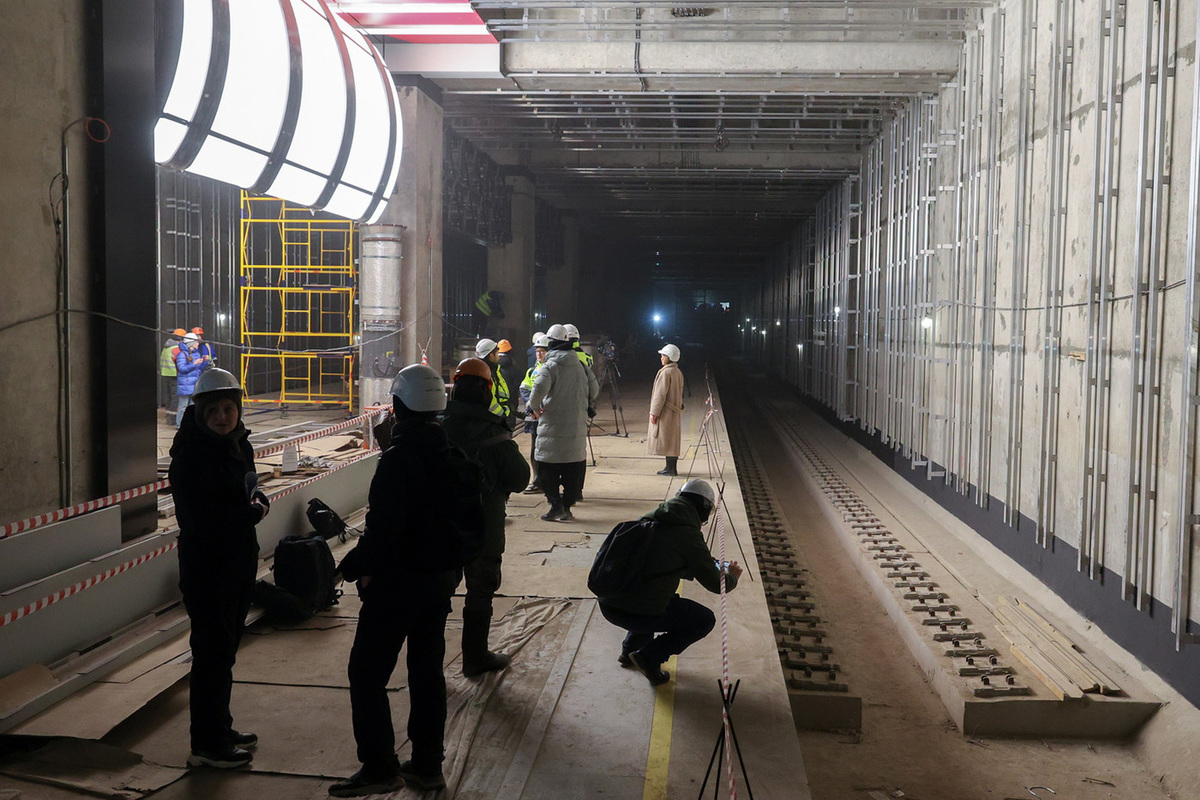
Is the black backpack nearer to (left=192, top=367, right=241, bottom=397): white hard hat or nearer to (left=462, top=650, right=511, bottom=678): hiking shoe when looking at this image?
A: (left=462, top=650, right=511, bottom=678): hiking shoe

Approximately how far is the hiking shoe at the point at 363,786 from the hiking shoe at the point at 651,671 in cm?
179

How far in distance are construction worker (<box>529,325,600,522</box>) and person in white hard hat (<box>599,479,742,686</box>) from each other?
13.4 ft

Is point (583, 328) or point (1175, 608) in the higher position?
point (583, 328)

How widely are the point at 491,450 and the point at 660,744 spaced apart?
5.86 ft

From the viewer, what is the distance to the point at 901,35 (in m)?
12.6

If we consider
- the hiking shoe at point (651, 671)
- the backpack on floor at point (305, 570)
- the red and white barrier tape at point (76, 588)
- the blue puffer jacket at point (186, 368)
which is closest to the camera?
the red and white barrier tape at point (76, 588)

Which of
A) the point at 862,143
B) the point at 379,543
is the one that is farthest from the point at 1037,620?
the point at 862,143

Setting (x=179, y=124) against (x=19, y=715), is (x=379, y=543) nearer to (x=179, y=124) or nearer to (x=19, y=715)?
(x=19, y=715)

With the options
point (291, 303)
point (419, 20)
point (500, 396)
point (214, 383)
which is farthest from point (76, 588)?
point (291, 303)

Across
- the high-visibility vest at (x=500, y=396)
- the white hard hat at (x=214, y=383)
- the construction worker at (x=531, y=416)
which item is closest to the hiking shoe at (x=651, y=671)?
the white hard hat at (x=214, y=383)

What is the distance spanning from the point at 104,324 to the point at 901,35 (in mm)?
10686

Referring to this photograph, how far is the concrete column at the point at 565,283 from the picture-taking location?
32219 mm

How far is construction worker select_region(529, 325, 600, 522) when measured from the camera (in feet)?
30.6

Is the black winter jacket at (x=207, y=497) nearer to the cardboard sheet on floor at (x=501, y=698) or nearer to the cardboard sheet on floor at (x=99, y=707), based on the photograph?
the cardboard sheet on floor at (x=99, y=707)
